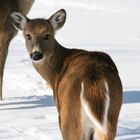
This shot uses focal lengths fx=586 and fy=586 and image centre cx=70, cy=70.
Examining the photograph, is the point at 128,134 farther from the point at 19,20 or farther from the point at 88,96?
the point at 88,96

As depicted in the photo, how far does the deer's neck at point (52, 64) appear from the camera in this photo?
22.3ft

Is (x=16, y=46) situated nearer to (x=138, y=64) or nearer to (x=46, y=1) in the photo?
(x=138, y=64)

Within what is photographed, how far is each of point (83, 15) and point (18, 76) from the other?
1135cm

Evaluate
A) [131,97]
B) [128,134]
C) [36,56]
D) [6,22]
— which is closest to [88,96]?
[36,56]

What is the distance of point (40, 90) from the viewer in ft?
35.3

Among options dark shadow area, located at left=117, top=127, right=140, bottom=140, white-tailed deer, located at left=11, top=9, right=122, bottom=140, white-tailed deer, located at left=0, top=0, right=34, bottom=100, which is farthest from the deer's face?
white-tailed deer, located at left=0, top=0, right=34, bottom=100

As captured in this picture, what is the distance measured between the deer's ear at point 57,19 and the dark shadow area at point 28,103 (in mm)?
2218

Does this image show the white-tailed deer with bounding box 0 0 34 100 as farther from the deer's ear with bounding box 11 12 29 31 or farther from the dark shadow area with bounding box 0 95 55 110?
the deer's ear with bounding box 11 12 29 31

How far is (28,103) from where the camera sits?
9531mm

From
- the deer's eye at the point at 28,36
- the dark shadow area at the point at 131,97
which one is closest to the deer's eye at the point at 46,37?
the deer's eye at the point at 28,36

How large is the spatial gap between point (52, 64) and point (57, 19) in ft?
2.45

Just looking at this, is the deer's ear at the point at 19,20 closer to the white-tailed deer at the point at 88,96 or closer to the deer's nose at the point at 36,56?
the deer's nose at the point at 36,56

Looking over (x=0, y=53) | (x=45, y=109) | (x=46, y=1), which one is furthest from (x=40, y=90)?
(x=46, y=1)

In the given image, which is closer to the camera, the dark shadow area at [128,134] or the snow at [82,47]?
the dark shadow area at [128,134]
